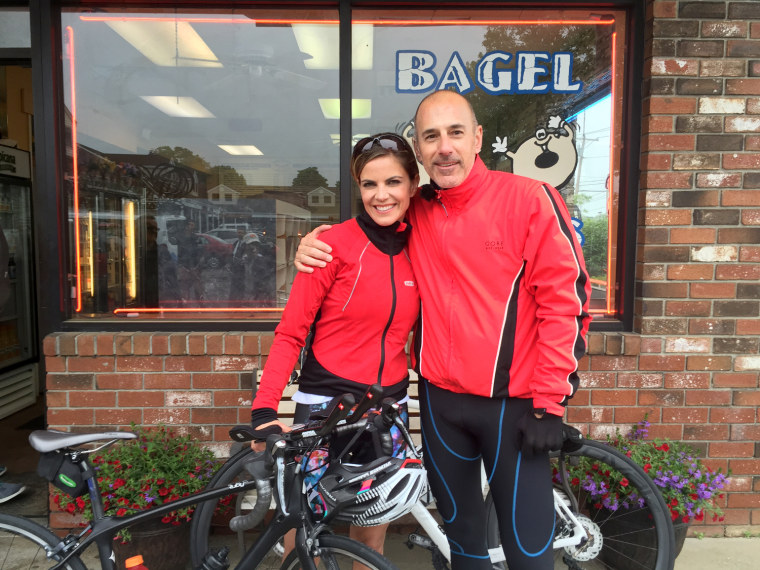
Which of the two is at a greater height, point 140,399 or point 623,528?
point 140,399

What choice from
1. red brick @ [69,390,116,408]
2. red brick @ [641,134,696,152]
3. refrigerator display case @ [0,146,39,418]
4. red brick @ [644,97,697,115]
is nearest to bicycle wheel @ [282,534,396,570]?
red brick @ [69,390,116,408]

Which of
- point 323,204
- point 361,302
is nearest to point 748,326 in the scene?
point 361,302

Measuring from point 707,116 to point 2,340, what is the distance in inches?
233

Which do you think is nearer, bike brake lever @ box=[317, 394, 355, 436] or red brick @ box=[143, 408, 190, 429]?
bike brake lever @ box=[317, 394, 355, 436]

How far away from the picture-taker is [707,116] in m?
2.90

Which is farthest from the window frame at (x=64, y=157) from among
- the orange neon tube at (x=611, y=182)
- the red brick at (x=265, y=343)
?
the red brick at (x=265, y=343)

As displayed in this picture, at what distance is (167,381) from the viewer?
3000 millimetres

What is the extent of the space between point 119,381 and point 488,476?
2.15m

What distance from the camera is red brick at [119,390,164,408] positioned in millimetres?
2992

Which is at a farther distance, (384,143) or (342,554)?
(384,143)

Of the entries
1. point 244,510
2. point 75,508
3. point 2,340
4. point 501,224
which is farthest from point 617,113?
point 2,340

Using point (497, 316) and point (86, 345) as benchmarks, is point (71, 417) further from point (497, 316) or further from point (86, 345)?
point (497, 316)

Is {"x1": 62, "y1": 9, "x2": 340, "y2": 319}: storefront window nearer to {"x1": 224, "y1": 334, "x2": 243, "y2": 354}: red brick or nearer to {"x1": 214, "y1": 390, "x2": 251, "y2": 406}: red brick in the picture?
{"x1": 224, "y1": 334, "x2": 243, "y2": 354}: red brick

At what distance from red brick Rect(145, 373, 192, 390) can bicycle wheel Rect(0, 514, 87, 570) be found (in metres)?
1.14
